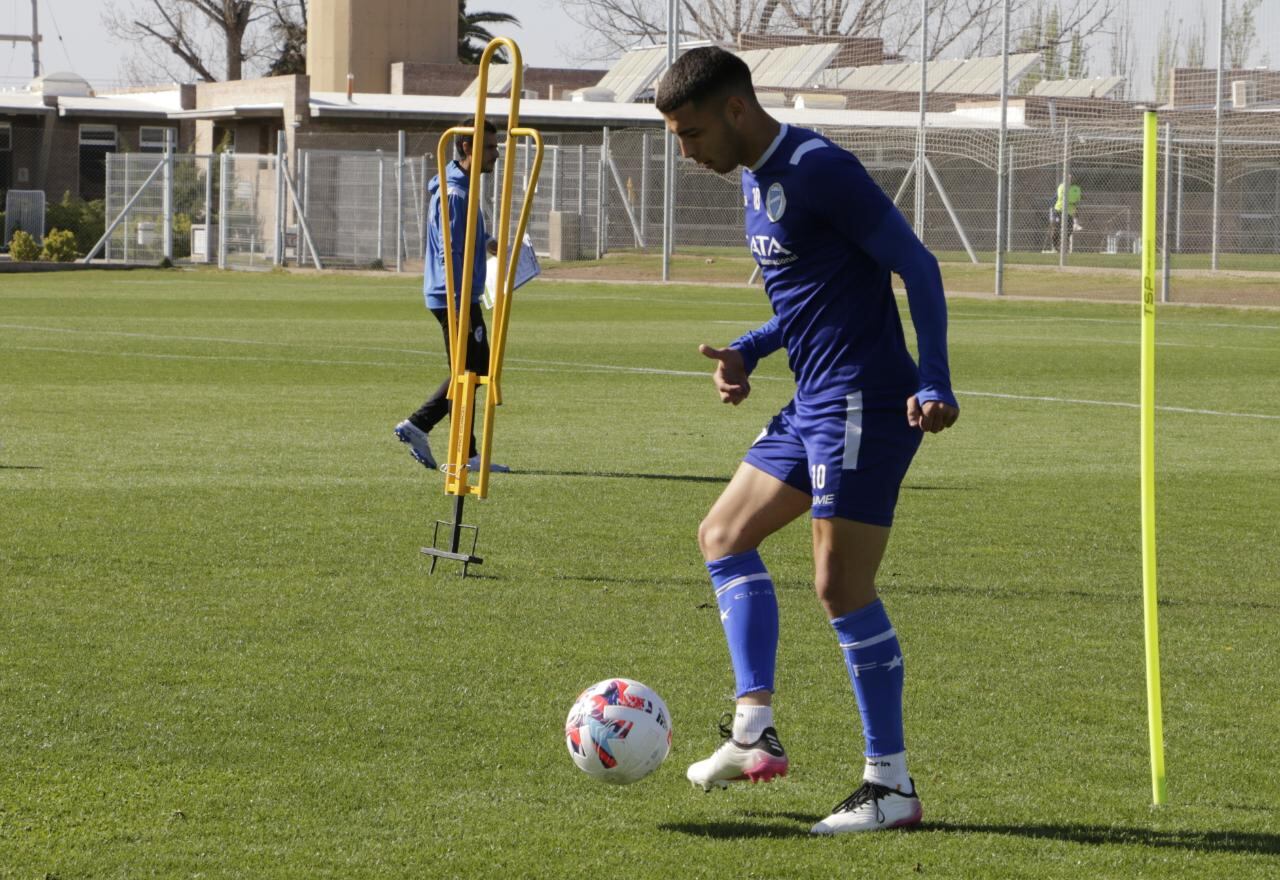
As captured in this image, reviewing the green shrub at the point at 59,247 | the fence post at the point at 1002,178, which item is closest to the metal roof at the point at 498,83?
the green shrub at the point at 59,247

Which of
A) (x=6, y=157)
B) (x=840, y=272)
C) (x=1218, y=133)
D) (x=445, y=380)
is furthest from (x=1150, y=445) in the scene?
(x=6, y=157)

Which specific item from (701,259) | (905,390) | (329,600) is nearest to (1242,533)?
(329,600)

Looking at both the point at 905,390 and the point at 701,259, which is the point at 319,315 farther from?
the point at 905,390

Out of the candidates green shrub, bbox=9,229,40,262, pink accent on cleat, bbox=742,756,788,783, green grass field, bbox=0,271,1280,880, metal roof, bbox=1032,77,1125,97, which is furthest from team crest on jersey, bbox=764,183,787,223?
green shrub, bbox=9,229,40,262

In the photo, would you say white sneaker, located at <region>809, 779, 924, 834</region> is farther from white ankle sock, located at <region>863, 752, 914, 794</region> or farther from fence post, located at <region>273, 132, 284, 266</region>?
fence post, located at <region>273, 132, 284, 266</region>

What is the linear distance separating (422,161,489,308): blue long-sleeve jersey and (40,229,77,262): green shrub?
108 ft

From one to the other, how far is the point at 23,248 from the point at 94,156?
1306 cm

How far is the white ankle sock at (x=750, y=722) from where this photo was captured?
502 cm

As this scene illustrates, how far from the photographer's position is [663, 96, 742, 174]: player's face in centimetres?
480

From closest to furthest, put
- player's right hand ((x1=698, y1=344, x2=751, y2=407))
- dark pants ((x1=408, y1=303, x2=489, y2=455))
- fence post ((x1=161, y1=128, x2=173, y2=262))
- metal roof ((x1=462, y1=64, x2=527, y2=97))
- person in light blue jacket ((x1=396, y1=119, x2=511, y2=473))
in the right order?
player's right hand ((x1=698, y1=344, x2=751, y2=407)), person in light blue jacket ((x1=396, y1=119, x2=511, y2=473)), dark pants ((x1=408, y1=303, x2=489, y2=455)), fence post ((x1=161, y1=128, x2=173, y2=262)), metal roof ((x1=462, y1=64, x2=527, y2=97))

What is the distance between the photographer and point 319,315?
27359mm

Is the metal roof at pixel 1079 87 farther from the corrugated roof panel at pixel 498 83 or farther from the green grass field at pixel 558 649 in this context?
the green grass field at pixel 558 649

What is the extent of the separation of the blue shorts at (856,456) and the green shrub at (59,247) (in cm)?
4061

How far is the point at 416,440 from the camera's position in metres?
11.6
